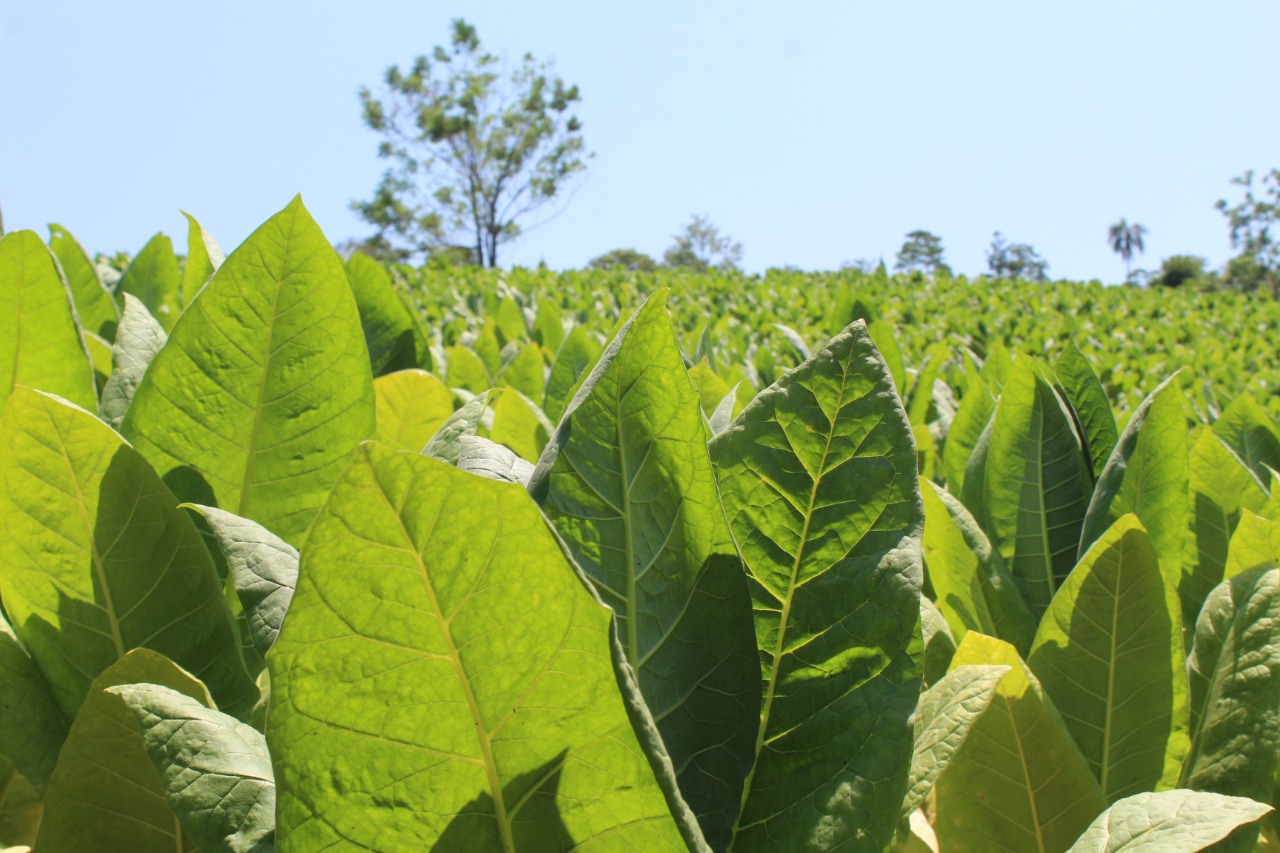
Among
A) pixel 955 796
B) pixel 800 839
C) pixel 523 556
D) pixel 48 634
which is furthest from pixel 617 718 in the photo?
pixel 48 634

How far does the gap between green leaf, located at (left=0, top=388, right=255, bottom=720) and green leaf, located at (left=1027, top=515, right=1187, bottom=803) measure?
2.65ft

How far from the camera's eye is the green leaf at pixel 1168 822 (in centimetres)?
65

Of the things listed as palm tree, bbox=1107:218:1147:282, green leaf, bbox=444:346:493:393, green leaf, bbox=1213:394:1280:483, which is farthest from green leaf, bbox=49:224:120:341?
palm tree, bbox=1107:218:1147:282

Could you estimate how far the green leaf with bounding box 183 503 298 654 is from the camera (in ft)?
2.33

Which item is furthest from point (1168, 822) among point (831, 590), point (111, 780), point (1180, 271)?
point (1180, 271)

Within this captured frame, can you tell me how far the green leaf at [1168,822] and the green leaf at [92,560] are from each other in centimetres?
75

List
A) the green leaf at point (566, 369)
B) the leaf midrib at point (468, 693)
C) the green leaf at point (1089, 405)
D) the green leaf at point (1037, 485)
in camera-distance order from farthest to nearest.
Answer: the green leaf at point (566, 369) < the green leaf at point (1089, 405) < the green leaf at point (1037, 485) < the leaf midrib at point (468, 693)

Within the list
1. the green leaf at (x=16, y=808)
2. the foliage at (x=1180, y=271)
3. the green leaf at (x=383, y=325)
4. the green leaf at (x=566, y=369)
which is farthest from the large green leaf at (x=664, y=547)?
the foliage at (x=1180, y=271)

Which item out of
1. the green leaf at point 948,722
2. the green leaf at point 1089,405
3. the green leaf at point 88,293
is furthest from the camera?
the green leaf at point 88,293

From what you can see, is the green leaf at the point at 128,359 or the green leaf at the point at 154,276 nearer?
the green leaf at the point at 128,359

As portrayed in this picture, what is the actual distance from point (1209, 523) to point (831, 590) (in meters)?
0.81

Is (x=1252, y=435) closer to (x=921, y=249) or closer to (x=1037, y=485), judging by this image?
(x=1037, y=485)

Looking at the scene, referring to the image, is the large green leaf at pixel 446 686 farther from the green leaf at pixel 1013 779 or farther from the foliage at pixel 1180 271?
the foliage at pixel 1180 271

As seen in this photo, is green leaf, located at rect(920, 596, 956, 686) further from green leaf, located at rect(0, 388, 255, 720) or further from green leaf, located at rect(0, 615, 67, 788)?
green leaf, located at rect(0, 615, 67, 788)
